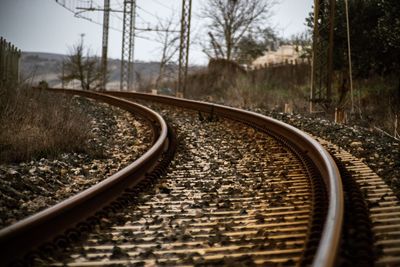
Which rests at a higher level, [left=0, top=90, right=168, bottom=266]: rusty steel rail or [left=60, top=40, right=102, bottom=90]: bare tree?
[left=60, top=40, right=102, bottom=90]: bare tree

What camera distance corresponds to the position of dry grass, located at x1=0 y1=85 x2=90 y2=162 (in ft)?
17.5

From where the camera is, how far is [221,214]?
3428 millimetres

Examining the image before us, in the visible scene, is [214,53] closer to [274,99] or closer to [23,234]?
[274,99]

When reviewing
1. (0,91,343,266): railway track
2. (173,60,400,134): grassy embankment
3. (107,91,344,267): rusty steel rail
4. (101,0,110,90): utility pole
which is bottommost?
(0,91,343,266): railway track

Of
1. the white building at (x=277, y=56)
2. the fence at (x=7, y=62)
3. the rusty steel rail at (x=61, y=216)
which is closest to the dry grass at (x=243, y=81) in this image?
the fence at (x=7, y=62)

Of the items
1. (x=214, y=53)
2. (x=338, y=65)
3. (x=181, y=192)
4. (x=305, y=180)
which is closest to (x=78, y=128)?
(x=181, y=192)

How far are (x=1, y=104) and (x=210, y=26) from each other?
3191 cm

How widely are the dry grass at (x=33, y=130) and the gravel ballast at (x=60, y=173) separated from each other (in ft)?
0.74

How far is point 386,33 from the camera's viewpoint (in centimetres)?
1381

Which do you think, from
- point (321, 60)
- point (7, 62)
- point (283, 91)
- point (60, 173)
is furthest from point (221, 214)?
point (283, 91)

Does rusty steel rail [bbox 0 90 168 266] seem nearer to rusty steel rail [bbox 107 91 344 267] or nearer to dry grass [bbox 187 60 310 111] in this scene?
rusty steel rail [bbox 107 91 344 267]

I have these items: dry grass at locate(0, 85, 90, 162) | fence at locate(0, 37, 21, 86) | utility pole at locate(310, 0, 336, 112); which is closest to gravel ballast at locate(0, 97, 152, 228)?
dry grass at locate(0, 85, 90, 162)

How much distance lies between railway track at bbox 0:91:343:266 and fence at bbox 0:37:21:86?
187 inches

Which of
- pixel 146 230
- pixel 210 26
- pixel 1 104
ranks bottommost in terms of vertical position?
pixel 146 230
